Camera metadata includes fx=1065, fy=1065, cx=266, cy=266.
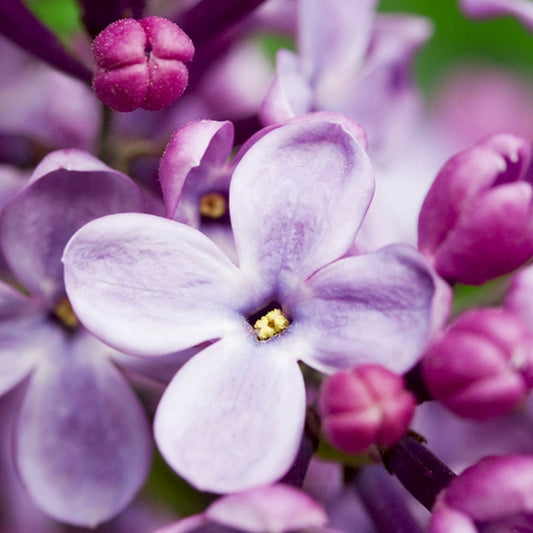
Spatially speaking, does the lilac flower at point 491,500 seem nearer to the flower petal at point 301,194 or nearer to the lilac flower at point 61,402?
the flower petal at point 301,194

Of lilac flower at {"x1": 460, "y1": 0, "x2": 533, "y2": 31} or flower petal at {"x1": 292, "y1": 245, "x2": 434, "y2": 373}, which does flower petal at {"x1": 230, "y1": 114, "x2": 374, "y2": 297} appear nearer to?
flower petal at {"x1": 292, "y1": 245, "x2": 434, "y2": 373}

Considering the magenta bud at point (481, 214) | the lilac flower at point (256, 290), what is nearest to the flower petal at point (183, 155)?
the lilac flower at point (256, 290)

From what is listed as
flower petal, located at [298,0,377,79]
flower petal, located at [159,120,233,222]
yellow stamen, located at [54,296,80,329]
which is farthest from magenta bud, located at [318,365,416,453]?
flower petal, located at [298,0,377,79]

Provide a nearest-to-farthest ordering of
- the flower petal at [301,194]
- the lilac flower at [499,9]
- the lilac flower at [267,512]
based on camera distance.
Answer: the lilac flower at [267,512] → the flower petal at [301,194] → the lilac flower at [499,9]

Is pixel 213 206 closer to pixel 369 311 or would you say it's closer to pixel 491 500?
pixel 369 311

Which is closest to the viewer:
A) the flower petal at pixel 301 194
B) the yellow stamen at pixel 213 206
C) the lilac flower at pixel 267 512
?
the lilac flower at pixel 267 512

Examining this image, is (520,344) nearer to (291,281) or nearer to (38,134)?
(291,281)

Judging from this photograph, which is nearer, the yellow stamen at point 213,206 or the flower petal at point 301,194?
the flower petal at point 301,194

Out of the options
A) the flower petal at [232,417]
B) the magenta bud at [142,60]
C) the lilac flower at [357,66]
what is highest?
the magenta bud at [142,60]

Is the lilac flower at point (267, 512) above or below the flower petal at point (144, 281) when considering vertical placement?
below
